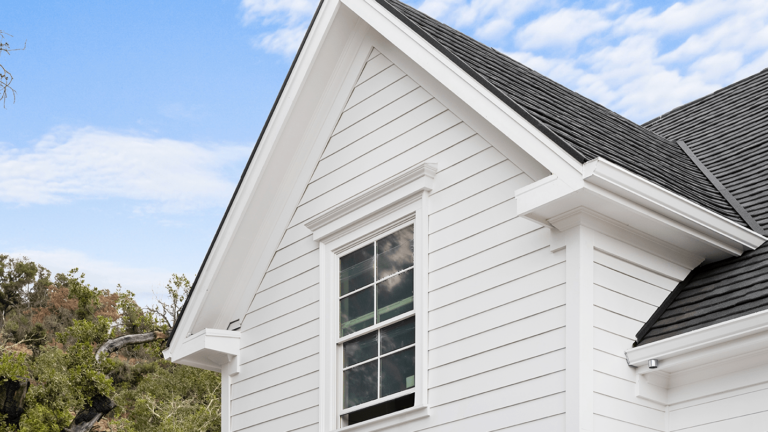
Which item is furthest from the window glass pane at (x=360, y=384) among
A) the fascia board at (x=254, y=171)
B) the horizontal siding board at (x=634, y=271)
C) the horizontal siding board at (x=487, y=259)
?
the horizontal siding board at (x=634, y=271)

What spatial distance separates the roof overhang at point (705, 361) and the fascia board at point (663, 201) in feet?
2.92

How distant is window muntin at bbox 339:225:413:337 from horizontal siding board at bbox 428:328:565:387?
0.81 meters

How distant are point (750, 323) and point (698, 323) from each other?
1.83ft

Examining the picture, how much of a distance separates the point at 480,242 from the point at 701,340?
6.14 feet

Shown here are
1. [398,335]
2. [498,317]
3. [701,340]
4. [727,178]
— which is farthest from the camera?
[727,178]

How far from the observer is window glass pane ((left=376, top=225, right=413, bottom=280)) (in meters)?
7.19

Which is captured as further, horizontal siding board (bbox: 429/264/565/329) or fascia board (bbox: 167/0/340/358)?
fascia board (bbox: 167/0/340/358)

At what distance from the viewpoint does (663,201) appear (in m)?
5.54

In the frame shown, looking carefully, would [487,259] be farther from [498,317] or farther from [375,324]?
[375,324]

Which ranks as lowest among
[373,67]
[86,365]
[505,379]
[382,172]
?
[505,379]

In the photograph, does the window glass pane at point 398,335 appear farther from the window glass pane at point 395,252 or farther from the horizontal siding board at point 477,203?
the horizontal siding board at point 477,203

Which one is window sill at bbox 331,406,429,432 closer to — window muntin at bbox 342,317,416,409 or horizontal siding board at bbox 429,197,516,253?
window muntin at bbox 342,317,416,409

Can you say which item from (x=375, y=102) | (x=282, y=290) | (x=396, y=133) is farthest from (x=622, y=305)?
(x=282, y=290)

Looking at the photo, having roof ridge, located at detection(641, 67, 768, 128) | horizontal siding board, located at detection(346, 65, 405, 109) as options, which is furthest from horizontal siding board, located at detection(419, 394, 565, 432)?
roof ridge, located at detection(641, 67, 768, 128)
